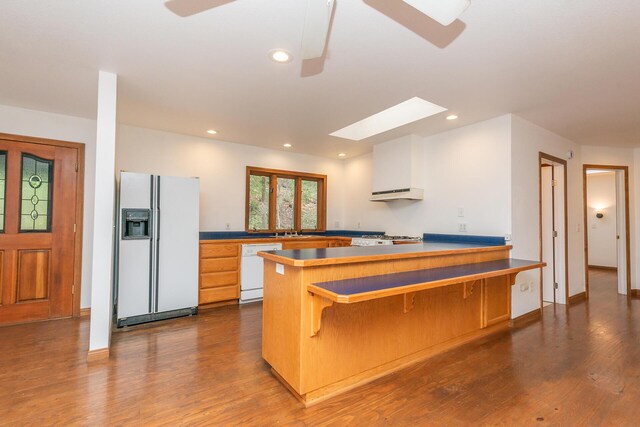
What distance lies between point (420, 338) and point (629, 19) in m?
2.55

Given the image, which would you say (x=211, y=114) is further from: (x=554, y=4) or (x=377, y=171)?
(x=554, y=4)

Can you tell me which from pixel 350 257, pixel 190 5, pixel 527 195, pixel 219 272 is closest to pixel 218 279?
pixel 219 272

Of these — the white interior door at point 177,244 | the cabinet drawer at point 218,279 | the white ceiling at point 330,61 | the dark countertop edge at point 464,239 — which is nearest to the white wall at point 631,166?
the white ceiling at point 330,61

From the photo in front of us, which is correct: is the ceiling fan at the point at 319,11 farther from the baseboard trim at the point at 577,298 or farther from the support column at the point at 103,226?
the baseboard trim at the point at 577,298

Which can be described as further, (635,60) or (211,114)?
(211,114)

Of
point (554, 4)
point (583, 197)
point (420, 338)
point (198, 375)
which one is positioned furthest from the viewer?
point (583, 197)

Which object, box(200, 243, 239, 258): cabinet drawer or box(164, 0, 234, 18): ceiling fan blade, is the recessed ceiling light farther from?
box(200, 243, 239, 258): cabinet drawer

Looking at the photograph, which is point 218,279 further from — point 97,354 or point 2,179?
point 2,179

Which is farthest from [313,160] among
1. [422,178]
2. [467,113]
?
[467,113]

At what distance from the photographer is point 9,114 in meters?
3.38

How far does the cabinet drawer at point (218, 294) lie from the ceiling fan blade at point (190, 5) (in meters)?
3.13

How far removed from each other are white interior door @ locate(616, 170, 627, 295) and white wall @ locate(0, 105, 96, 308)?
7.79 metres

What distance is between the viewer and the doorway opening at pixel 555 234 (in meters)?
4.29

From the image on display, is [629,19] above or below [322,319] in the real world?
above
